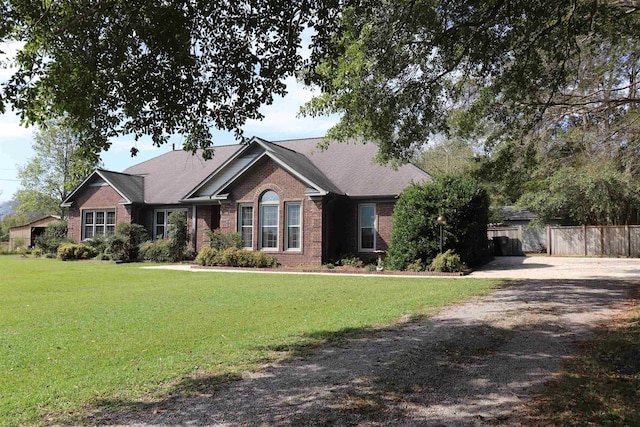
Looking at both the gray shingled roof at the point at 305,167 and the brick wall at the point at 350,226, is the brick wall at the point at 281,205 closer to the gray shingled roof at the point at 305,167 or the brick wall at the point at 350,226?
the gray shingled roof at the point at 305,167

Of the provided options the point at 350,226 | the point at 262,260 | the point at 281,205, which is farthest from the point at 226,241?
the point at 350,226

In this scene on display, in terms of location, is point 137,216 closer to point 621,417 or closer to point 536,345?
point 536,345

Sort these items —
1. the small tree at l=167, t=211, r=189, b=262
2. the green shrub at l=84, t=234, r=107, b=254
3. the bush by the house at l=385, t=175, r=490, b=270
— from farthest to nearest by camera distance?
1. the green shrub at l=84, t=234, r=107, b=254
2. the small tree at l=167, t=211, r=189, b=262
3. the bush by the house at l=385, t=175, r=490, b=270

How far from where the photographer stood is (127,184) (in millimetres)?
28859

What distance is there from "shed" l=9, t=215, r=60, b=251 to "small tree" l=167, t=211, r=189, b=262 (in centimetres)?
1847

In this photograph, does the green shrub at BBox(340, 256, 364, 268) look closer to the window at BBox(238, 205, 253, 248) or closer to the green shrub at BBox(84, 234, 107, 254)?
the window at BBox(238, 205, 253, 248)

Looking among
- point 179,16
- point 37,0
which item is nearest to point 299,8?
point 179,16

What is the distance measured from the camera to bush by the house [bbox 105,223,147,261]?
991 inches

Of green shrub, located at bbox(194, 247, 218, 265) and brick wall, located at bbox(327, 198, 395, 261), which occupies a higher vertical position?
brick wall, located at bbox(327, 198, 395, 261)

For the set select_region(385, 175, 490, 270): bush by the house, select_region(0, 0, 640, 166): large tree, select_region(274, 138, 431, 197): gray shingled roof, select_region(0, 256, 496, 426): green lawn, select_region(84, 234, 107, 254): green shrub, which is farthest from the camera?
select_region(84, 234, 107, 254): green shrub

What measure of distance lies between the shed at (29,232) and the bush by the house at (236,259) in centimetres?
2301

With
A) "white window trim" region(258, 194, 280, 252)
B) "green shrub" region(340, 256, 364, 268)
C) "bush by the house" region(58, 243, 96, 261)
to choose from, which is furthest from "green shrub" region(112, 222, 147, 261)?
"green shrub" region(340, 256, 364, 268)

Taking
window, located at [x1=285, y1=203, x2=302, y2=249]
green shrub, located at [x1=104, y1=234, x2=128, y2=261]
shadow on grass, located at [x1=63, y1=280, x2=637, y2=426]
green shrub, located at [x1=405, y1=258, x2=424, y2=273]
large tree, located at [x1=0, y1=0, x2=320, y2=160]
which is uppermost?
large tree, located at [x1=0, y1=0, x2=320, y2=160]

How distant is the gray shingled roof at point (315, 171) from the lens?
22641 mm
